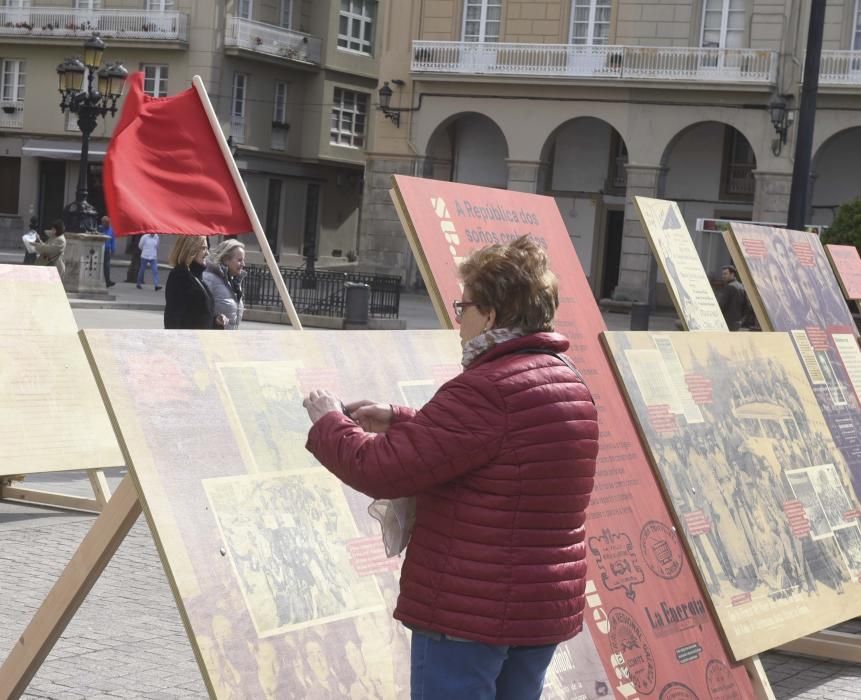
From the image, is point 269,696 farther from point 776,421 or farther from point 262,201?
point 262,201

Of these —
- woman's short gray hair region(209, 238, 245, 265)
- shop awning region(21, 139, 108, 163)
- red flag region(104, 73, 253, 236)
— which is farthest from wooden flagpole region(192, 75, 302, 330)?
shop awning region(21, 139, 108, 163)

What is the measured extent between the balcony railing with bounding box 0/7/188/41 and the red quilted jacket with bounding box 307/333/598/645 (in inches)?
1686

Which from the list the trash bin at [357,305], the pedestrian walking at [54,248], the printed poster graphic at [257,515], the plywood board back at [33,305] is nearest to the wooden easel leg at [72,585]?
the printed poster graphic at [257,515]

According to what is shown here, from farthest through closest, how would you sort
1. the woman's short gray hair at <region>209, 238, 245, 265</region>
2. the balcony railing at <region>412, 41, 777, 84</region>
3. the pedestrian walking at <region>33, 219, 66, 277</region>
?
the balcony railing at <region>412, 41, 777, 84</region> < the pedestrian walking at <region>33, 219, 66, 277</region> < the woman's short gray hair at <region>209, 238, 245, 265</region>

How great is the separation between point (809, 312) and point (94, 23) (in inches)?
1612

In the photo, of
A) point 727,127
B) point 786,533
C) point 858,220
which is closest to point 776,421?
point 786,533

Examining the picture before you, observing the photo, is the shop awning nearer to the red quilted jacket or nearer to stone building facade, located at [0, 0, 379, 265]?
stone building facade, located at [0, 0, 379, 265]

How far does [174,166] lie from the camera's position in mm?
4930

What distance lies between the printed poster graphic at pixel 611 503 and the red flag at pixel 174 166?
708 millimetres

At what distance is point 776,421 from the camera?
6258 millimetres

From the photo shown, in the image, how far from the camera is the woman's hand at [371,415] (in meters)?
3.39

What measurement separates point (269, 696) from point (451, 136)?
122ft

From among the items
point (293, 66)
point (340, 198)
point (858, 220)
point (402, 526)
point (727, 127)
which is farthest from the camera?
point (340, 198)

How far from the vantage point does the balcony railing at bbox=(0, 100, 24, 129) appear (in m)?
47.0
